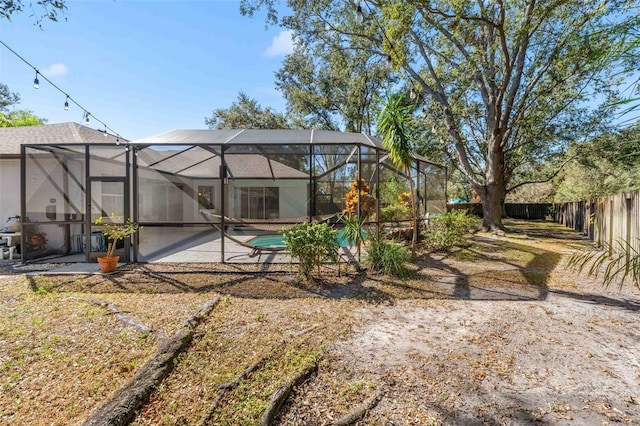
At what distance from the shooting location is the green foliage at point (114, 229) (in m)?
5.45

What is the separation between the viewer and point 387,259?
5.44m

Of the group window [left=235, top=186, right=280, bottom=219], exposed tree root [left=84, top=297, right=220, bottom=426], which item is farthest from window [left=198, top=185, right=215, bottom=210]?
exposed tree root [left=84, top=297, right=220, bottom=426]

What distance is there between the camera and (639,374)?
241 centimetres

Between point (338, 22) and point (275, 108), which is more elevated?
point (338, 22)

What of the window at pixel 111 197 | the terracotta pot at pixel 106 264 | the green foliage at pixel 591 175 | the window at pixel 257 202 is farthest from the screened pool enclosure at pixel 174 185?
the green foliage at pixel 591 175

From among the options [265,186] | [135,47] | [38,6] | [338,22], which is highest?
[338,22]

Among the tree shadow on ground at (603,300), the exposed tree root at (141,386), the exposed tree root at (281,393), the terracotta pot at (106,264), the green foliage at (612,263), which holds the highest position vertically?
the green foliage at (612,263)

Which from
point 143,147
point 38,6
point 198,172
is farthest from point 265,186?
point 38,6

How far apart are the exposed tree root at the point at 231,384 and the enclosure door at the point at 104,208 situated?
17.0ft

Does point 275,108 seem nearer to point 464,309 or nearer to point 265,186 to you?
point 265,186

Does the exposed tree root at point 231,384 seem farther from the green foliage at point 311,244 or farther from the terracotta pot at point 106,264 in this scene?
the terracotta pot at point 106,264

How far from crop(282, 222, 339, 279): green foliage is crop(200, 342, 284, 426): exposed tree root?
2.15 m

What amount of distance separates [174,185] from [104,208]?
15.0 ft

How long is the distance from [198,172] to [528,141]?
13.8 meters
